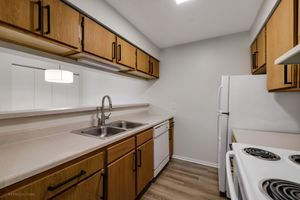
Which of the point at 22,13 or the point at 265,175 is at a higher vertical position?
the point at 22,13

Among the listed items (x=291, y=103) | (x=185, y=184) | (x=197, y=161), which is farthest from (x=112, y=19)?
(x=197, y=161)

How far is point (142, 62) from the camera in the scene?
2424 millimetres

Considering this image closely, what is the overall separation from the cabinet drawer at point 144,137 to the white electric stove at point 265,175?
0.97 m

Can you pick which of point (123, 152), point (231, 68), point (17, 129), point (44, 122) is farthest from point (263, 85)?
point (17, 129)

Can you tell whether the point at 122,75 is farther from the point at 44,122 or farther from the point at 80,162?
the point at 80,162

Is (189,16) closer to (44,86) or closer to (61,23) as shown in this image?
(61,23)

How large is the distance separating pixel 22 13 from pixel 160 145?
2158 mm

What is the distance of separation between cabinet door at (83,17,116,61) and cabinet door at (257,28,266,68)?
72.5 inches

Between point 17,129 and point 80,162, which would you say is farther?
point 17,129

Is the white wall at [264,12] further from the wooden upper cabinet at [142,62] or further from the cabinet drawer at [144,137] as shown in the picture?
the cabinet drawer at [144,137]

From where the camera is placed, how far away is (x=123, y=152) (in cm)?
138

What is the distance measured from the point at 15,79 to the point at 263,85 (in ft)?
9.11

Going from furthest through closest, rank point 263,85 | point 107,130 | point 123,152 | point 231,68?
point 231,68 → point 107,130 → point 263,85 → point 123,152

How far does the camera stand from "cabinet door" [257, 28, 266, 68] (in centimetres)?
161
